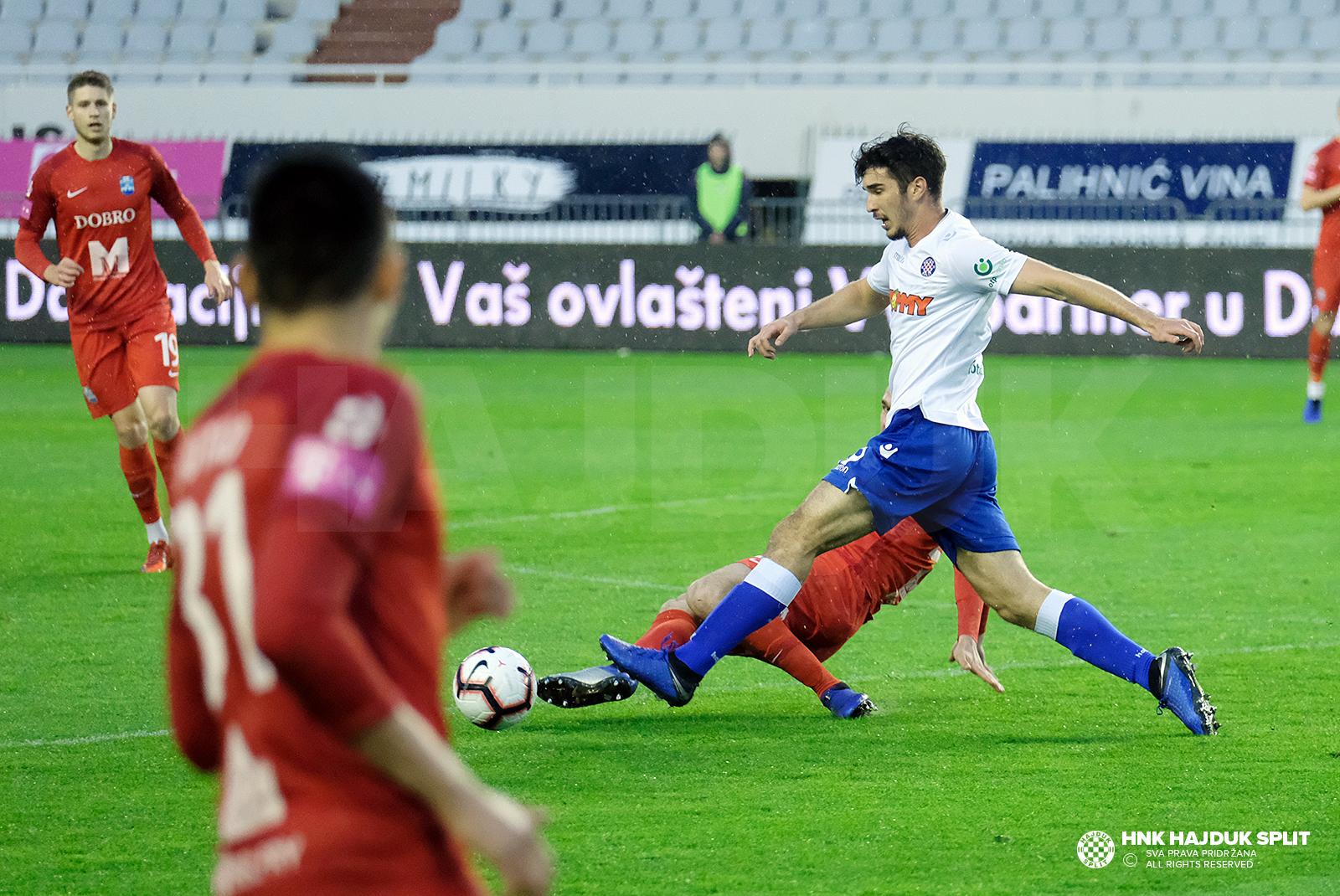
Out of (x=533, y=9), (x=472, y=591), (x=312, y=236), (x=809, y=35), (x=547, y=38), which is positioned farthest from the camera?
(x=533, y=9)

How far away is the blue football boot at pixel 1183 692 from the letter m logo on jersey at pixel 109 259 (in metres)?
5.33

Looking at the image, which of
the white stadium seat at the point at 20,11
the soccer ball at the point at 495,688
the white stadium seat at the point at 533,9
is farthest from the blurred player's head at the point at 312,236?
the white stadium seat at the point at 20,11

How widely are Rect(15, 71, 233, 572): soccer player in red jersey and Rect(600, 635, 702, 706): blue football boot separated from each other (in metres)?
3.59

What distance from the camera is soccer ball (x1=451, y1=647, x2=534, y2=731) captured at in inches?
201

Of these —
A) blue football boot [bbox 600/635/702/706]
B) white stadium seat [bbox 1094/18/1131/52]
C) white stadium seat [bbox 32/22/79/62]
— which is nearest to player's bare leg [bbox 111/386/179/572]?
blue football boot [bbox 600/635/702/706]

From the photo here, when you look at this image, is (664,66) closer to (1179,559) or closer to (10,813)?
(1179,559)

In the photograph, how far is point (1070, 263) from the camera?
18203mm

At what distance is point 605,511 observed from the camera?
9914mm

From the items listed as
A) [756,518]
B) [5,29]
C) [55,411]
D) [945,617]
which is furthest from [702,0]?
[945,617]

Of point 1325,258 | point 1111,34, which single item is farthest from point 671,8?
point 1325,258

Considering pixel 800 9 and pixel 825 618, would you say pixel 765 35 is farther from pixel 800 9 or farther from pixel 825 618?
pixel 825 618

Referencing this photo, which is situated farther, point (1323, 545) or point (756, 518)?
point (756, 518)

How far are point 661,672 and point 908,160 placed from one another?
183 centimetres

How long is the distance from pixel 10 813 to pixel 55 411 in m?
10.7
